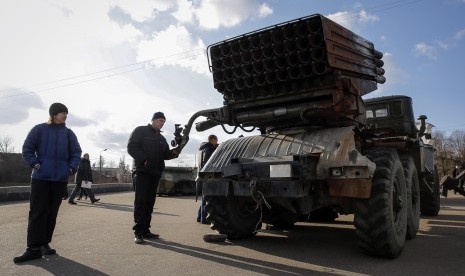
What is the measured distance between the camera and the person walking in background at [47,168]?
15.1 ft

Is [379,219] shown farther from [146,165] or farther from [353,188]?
[146,165]

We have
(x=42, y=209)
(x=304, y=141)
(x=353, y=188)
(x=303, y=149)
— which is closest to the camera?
(x=353, y=188)

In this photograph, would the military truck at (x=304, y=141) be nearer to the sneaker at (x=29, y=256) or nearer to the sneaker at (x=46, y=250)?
the sneaker at (x=46, y=250)

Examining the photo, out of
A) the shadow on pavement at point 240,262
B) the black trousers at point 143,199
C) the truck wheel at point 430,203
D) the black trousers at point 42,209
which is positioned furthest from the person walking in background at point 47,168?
the truck wheel at point 430,203

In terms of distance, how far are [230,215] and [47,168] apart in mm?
2512

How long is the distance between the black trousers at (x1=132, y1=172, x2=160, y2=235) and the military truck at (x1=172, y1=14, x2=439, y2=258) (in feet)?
2.70

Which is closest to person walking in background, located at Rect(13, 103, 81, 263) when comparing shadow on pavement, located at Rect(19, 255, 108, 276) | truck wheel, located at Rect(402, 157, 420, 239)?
shadow on pavement, located at Rect(19, 255, 108, 276)

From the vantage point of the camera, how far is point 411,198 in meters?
6.03

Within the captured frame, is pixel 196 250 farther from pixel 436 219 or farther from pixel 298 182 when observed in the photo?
pixel 436 219

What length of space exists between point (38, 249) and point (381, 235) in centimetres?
395

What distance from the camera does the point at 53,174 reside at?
475cm

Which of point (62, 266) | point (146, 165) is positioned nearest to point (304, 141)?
point (146, 165)

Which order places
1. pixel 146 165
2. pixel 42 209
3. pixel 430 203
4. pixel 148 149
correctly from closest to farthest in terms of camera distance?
pixel 42 209
pixel 146 165
pixel 148 149
pixel 430 203

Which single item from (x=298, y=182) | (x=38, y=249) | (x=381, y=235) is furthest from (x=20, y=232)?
(x=381, y=235)
